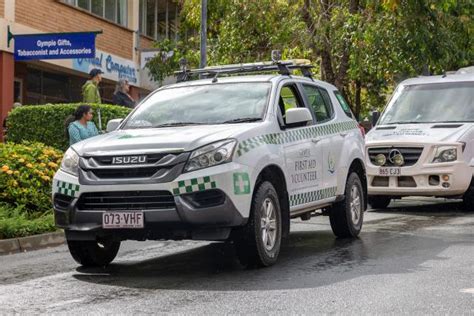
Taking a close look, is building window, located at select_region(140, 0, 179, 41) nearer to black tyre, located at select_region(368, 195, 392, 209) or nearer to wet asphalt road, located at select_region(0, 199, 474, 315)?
black tyre, located at select_region(368, 195, 392, 209)

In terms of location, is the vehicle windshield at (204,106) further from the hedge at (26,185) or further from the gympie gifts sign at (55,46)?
the gympie gifts sign at (55,46)

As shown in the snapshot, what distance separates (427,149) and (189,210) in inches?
275

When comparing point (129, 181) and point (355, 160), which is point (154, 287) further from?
point (355, 160)

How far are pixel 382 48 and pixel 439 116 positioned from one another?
597 cm

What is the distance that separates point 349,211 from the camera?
10055 millimetres

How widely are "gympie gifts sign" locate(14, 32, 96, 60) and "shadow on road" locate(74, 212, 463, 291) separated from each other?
9140 mm

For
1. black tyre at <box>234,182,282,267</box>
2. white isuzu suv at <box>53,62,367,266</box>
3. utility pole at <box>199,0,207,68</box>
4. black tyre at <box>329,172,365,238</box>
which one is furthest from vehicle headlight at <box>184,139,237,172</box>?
utility pole at <box>199,0,207,68</box>

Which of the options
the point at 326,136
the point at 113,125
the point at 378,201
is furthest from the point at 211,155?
the point at 378,201

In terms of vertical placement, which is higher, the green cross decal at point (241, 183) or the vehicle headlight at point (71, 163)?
the vehicle headlight at point (71, 163)

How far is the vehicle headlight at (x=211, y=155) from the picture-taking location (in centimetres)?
730

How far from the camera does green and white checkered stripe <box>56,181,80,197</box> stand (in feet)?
24.7

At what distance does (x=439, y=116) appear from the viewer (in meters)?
14.3

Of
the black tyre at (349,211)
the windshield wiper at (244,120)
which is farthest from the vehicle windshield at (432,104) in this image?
the windshield wiper at (244,120)

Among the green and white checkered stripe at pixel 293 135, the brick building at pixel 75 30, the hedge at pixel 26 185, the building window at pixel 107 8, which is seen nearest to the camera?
the green and white checkered stripe at pixel 293 135
